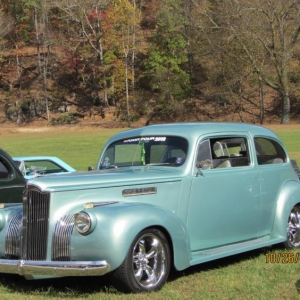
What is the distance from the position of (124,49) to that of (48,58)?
10.7 metres

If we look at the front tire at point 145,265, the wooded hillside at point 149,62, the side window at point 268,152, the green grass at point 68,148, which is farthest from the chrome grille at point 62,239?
the wooded hillside at point 149,62

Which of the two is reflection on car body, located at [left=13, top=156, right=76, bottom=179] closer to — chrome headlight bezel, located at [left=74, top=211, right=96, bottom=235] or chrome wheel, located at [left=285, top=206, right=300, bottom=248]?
chrome wheel, located at [left=285, top=206, right=300, bottom=248]

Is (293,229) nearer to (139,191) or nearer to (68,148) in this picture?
(139,191)

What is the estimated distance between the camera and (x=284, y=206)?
7797 millimetres

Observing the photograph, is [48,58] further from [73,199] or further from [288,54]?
[73,199]

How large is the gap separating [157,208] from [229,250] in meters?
1.27

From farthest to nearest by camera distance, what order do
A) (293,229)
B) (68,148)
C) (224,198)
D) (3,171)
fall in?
(68,148) < (3,171) < (293,229) < (224,198)

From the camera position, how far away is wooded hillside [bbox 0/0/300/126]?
49906mm

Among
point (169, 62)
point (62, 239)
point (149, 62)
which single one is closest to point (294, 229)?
point (62, 239)

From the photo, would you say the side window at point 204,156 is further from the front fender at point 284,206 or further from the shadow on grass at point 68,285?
the front fender at point 284,206

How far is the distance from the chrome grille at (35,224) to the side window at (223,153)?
196cm

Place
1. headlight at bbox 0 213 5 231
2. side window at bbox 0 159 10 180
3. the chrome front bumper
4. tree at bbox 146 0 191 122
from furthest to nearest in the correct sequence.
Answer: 1. tree at bbox 146 0 191 122
2. side window at bbox 0 159 10 180
3. headlight at bbox 0 213 5 231
4. the chrome front bumper
